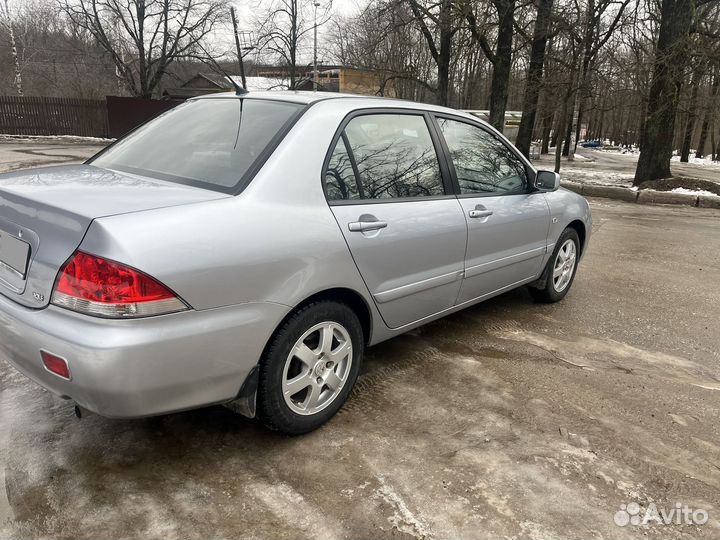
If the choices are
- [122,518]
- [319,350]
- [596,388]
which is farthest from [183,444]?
[596,388]

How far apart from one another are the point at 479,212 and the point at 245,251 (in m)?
1.79

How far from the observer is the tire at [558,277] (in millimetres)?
4484

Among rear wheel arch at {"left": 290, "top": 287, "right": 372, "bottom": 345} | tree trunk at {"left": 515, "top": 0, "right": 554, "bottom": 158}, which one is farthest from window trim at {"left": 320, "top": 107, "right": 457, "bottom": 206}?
tree trunk at {"left": 515, "top": 0, "right": 554, "bottom": 158}

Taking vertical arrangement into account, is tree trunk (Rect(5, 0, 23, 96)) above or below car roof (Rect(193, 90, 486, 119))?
above

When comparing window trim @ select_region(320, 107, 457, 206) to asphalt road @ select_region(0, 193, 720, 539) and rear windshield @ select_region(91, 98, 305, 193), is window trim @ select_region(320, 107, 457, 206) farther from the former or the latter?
asphalt road @ select_region(0, 193, 720, 539)

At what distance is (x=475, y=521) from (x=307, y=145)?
176 centimetres

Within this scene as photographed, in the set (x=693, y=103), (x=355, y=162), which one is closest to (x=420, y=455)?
(x=355, y=162)

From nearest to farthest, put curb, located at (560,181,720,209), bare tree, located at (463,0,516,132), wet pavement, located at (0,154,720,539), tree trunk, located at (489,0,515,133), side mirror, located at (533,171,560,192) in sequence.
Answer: wet pavement, located at (0,154,720,539) < side mirror, located at (533,171,560,192) < curb, located at (560,181,720,209) < bare tree, located at (463,0,516,132) < tree trunk, located at (489,0,515,133)

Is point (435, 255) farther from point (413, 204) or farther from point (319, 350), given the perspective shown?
point (319, 350)

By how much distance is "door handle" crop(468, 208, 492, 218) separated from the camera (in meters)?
3.38

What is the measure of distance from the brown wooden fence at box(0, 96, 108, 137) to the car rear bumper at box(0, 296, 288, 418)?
83.5 ft

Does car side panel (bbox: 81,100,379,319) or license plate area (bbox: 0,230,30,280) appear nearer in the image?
car side panel (bbox: 81,100,379,319)

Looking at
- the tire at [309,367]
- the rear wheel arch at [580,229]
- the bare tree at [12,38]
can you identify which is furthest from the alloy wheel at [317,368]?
the bare tree at [12,38]

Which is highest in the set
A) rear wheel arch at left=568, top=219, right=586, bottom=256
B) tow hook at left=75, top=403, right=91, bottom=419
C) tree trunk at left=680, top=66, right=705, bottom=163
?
tree trunk at left=680, top=66, right=705, bottom=163
